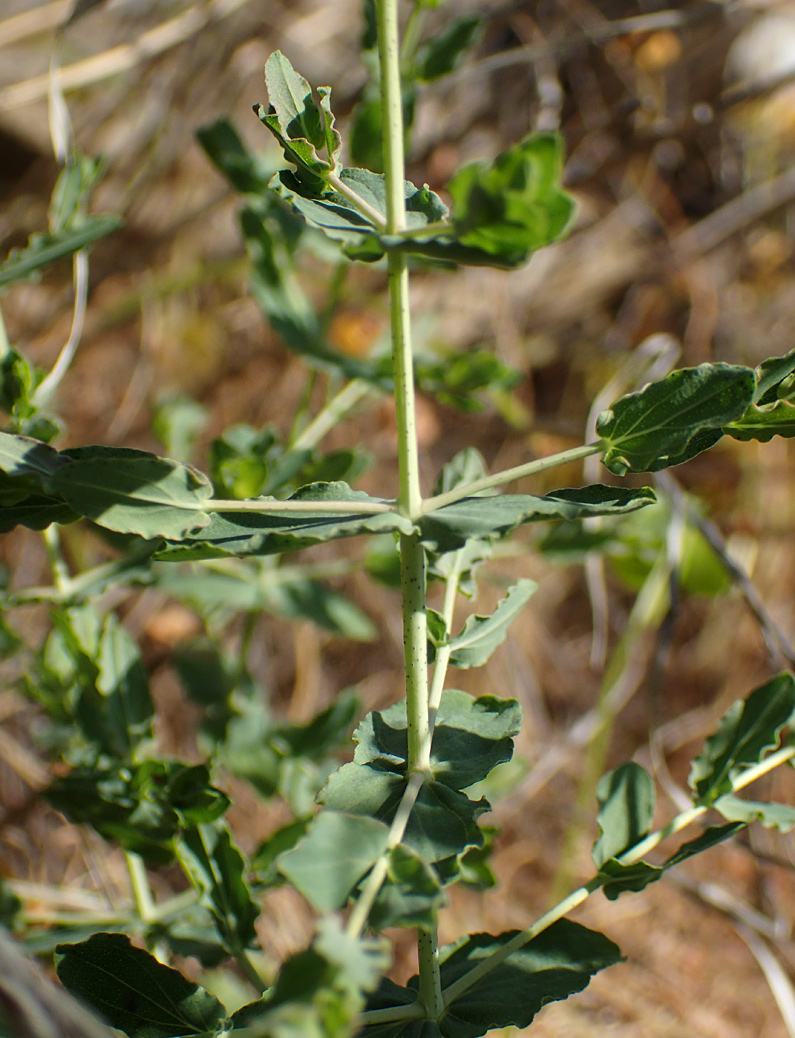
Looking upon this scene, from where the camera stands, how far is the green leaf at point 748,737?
676 mm

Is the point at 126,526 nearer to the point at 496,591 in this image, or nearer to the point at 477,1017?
the point at 477,1017

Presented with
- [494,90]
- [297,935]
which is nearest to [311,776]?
[297,935]

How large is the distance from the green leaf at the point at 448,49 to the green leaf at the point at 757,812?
93 centimetres

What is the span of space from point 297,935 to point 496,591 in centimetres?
91

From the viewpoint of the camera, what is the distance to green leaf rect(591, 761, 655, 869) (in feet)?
2.24

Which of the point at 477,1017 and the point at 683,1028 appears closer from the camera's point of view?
the point at 477,1017

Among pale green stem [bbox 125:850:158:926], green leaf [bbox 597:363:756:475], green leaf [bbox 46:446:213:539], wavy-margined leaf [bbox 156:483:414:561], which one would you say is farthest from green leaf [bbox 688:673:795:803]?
pale green stem [bbox 125:850:158:926]

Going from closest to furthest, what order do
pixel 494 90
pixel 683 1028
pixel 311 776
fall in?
pixel 311 776 < pixel 683 1028 < pixel 494 90

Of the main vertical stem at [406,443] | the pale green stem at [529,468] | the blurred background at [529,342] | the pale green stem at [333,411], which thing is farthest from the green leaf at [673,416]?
the blurred background at [529,342]

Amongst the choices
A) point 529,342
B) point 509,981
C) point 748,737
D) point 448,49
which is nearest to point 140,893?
point 509,981

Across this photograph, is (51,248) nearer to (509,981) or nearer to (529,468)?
(529,468)

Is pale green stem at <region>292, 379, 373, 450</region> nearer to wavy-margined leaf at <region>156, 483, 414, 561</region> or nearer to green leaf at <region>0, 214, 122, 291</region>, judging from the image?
green leaf at <region>0, 214, 122, 291</region>

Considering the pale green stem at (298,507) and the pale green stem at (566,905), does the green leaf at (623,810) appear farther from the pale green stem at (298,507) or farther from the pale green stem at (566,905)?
the pale green stem at (298,507)

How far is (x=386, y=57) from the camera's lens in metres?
0.49
